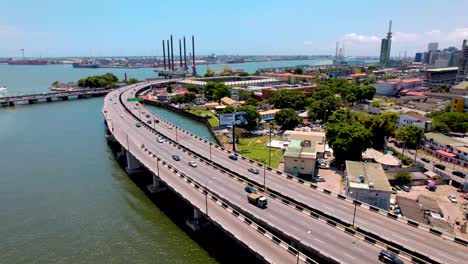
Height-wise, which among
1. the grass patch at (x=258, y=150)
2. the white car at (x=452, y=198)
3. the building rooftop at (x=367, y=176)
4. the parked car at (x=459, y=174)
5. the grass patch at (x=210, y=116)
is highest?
the building rooftop at (x=367, y=176)

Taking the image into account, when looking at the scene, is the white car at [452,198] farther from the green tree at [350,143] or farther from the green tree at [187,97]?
the green tree at [187,97]

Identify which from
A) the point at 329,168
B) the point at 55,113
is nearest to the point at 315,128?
the point at 329,168

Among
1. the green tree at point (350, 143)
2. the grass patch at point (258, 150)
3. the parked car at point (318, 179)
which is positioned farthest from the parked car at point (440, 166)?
the grass patch at point (258, 150)

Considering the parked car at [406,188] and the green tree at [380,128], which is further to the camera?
the green tree at [380,128]

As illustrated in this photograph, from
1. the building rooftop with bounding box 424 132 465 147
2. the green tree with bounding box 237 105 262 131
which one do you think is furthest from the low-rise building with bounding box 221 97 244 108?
the building rooftop with bounding box 424 132 465 147

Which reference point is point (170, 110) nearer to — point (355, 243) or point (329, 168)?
point (329, 168)

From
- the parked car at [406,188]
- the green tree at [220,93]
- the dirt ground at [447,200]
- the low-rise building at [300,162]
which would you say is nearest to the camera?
the dirt ground at [447,200]

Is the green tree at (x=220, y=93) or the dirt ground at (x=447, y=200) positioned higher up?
the green tree at (x=220, y=93)
